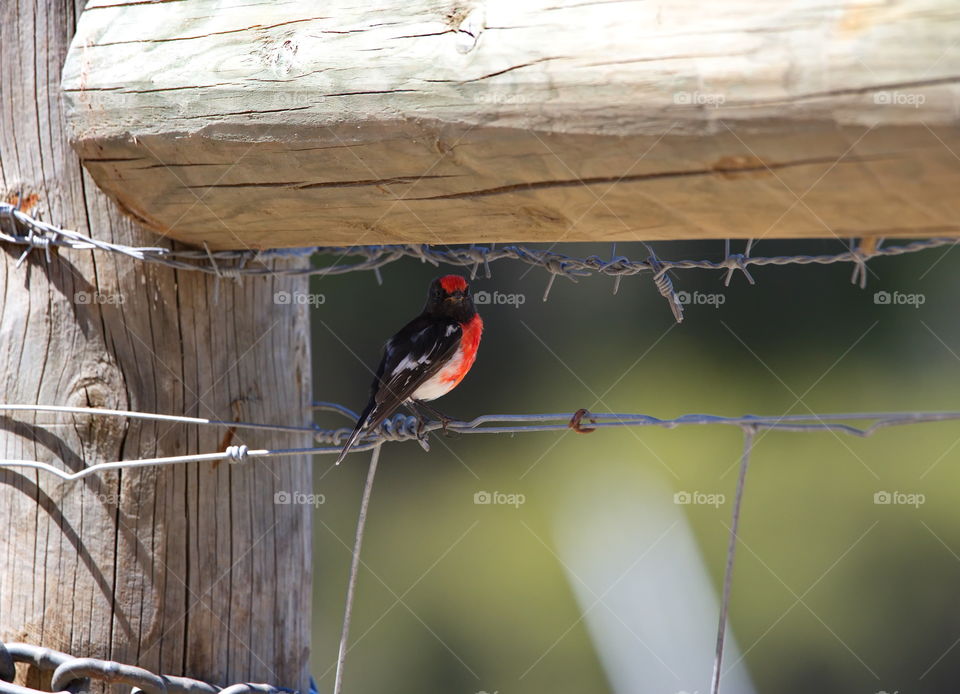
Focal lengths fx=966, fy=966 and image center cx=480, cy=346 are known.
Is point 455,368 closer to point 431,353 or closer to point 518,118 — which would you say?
point 431,353

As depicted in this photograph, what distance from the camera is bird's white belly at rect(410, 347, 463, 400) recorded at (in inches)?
144

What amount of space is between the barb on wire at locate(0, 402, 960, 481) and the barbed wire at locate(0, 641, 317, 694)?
375 mm

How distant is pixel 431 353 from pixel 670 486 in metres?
5.93

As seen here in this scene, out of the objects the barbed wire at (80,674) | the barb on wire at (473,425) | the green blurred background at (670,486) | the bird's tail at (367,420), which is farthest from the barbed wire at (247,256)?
the green blurred background at (670,486)

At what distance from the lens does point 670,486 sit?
9031 millimetres

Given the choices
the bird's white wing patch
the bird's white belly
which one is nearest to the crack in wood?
the bird's white wing patch

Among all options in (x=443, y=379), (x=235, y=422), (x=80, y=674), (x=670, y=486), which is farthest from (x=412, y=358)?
(x=670, y=486)

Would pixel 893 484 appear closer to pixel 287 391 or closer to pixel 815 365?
pixel 815 365

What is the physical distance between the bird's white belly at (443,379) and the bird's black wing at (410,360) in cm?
4

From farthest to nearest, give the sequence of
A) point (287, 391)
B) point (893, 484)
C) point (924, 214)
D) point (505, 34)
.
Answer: point (893, 484) < point (287, 391) < point (505, 34) < point (924, 214)

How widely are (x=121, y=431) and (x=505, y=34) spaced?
1.22 m

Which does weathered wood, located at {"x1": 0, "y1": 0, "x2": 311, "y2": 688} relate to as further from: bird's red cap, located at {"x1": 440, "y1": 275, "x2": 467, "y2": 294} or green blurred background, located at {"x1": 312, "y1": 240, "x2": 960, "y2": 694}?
green blurred background, located at {"x1": 312, "y1": 240, "x2": 960, "y2": 694}

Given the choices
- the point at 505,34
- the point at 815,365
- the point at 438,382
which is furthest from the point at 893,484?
the point at 505,34

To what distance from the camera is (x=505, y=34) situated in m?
1.59
